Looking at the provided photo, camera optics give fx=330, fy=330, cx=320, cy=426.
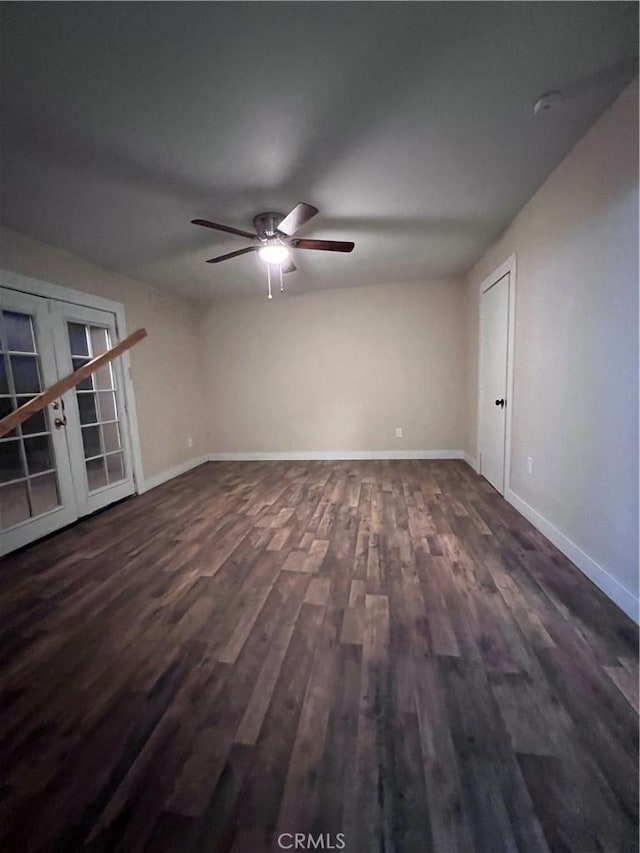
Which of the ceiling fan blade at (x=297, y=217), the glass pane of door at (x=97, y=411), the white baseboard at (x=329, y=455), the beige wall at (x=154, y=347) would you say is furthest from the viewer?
the white baseboard at (x=329, y=455)

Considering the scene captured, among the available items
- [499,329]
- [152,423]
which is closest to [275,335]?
[152,423]

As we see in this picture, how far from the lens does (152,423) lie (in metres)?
4.13

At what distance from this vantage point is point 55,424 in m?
2.90

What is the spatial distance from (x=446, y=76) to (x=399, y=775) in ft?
8.69

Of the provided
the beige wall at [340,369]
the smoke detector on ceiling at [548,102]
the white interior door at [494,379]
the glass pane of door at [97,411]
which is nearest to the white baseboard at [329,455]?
the beige wall at [340,369]

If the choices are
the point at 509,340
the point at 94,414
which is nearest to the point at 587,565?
the point at 509,340

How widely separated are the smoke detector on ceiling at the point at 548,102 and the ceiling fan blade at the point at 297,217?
1199 millimetres

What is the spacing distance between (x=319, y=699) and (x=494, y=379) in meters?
3.15

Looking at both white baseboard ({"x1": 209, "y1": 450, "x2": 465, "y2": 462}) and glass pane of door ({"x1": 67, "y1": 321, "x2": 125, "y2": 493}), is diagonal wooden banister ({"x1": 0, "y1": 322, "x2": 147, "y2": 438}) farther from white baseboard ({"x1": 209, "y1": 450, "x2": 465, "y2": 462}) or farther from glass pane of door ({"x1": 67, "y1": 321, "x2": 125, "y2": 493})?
white baseboard ({"x1": 209, "y1": 450, "x2": 465, "y2": 462})

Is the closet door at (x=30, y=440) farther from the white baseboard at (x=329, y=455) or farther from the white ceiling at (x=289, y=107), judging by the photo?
the white baseboard at (x=329, y=455)

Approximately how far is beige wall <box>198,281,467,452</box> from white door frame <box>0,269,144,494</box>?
5.22 ft

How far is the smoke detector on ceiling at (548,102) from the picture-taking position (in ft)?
5.08

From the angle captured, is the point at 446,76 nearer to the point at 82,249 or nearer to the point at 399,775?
the point at 399,775

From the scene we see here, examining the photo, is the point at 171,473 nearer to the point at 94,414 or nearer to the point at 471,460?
the point at 94,414
